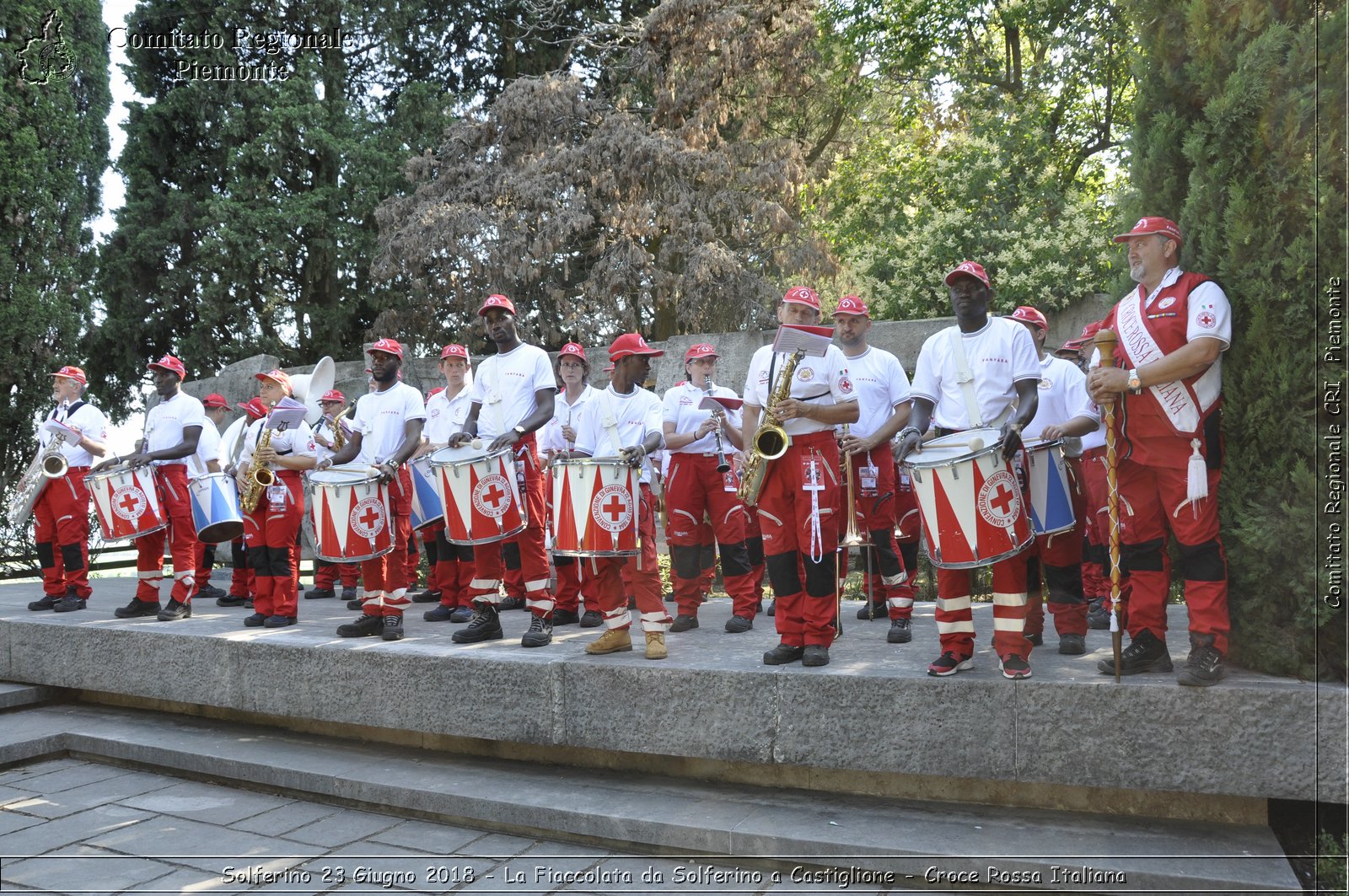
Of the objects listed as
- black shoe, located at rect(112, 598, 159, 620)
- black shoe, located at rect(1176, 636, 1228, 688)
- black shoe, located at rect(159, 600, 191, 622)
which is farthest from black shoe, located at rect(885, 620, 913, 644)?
black shoe, located at rect(112, 598, 159, 620)

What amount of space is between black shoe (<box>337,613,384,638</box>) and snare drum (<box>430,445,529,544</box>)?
2.63 feet

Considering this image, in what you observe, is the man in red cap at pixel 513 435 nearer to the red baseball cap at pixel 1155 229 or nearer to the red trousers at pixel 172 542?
the red trousers at pixel 172 542

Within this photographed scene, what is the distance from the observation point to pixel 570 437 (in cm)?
775

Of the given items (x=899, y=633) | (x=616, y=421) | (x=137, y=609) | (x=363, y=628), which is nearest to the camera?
(x=899, y=633)

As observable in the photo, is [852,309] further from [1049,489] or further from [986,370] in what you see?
[1049,489]

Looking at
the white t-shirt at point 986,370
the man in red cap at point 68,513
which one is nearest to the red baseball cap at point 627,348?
the white t-shirt at point 986,370

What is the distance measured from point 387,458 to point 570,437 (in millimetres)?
1492

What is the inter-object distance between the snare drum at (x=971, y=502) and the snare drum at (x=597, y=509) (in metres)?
1.70

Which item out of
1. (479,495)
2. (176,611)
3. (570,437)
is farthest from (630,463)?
(176,611)

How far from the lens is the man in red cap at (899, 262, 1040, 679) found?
4.54 m

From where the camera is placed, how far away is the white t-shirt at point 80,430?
27.9 feet

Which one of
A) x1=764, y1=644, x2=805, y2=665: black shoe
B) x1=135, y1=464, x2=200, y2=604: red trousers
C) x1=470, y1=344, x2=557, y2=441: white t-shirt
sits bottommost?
x1=764, y1=644, x2=805, y2=665: black shoe

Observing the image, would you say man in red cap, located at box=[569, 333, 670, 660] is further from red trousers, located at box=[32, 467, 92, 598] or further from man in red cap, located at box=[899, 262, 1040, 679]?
red trousers, located at box=[32, 467, 92, 598]

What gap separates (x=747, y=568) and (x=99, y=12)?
53.0 ft
